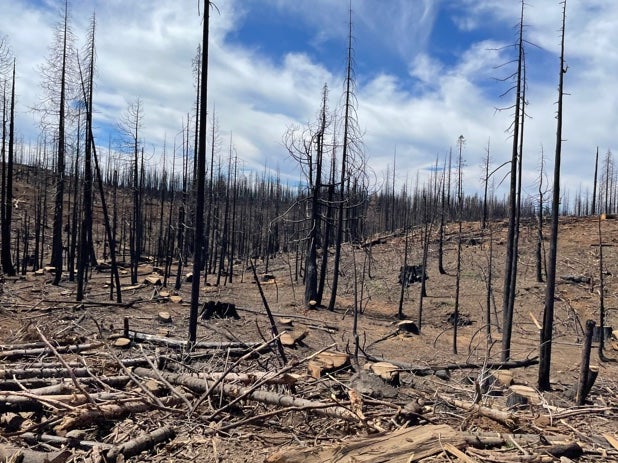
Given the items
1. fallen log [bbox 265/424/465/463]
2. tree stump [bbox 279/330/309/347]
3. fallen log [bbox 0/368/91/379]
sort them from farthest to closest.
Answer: tree stump [bbox 279/330/309/347] → fallen log [bbox 0/368/91/379] → fallen log [bbox 265/424/465/463]

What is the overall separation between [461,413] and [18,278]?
2293cm

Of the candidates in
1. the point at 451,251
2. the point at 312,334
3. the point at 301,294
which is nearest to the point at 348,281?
the point at 301,294

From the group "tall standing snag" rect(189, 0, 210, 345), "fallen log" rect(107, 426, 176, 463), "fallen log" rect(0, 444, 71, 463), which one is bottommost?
"fallen log" rect(0, 444, 71, 463)

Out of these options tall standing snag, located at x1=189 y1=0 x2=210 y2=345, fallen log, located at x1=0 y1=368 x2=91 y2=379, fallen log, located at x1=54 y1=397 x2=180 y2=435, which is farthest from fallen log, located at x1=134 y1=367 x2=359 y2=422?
tall standing snag, located at x1=189 y1=0 x2=210 y2=345

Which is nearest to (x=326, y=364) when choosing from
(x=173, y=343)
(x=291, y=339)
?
(x=173, y=343)

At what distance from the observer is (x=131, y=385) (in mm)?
5578

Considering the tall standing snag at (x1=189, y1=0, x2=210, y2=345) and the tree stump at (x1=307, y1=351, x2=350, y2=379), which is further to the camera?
the tall standing snag at (x1=189, y1=0, x2=210, y2=345)

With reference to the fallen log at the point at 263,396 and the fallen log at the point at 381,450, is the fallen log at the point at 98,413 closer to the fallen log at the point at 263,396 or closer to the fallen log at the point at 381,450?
the fallen log at the point at 263,396

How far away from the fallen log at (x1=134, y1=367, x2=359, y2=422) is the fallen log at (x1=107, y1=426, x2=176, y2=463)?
56 cm

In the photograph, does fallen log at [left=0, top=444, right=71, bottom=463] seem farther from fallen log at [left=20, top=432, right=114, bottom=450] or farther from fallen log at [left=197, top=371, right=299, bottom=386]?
fallen log at [left=197, top=371, right=299, bottom=386]

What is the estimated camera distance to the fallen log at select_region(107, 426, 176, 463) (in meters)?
3.92

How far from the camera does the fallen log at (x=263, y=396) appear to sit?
4.29 m

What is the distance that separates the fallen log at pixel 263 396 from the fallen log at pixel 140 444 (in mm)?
564

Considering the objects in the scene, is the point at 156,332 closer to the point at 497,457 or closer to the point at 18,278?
the point at 497,457
